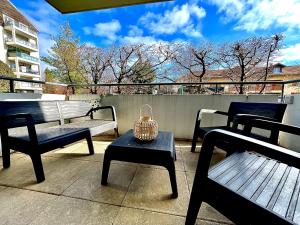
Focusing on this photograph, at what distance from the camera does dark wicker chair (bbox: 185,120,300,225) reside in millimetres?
598

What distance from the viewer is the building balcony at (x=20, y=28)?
13758 millimetres

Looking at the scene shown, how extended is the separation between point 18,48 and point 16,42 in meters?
0.80

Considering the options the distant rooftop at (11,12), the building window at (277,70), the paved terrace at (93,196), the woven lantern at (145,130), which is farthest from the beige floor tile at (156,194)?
the distant rooftop at (11,12)

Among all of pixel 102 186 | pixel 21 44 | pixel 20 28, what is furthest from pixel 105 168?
pixel 20 28

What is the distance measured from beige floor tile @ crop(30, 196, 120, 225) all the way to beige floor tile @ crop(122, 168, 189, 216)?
0.53 feet

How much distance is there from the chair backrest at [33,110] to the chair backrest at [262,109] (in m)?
2.63

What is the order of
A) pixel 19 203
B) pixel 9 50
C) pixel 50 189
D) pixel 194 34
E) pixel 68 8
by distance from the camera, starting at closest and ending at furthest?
pixel 19 203 → pixel 50 189 → pixel 68 8 → pixel 194 34 → pixel 9 50

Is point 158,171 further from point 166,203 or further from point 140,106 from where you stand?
point 140,106

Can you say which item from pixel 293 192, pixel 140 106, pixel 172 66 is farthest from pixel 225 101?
pixel 172 66

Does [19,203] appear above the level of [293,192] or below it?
below

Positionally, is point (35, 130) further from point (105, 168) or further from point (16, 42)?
point (16, 42)

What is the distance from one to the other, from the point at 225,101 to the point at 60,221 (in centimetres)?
268

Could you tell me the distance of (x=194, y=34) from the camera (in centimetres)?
550

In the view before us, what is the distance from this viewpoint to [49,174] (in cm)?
158
